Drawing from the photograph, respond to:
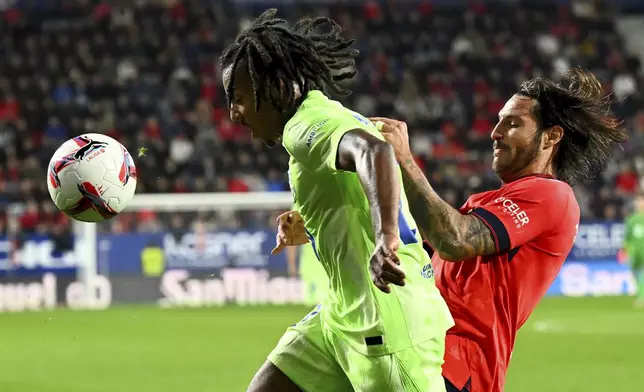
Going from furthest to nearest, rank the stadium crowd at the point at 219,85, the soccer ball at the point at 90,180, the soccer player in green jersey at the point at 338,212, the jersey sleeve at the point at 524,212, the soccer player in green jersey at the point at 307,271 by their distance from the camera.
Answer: the stadium crowd at the point at 219,85 < the soccer player in green jersey at the point at 307,271 < the soccer ball at the point at 90,180 < the jersey sleeve at the point at 524,212 < the soccer player in green jersey at the point at 338,212

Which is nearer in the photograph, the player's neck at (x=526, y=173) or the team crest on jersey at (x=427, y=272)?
the team crest on jersey at (x=427, y=272)

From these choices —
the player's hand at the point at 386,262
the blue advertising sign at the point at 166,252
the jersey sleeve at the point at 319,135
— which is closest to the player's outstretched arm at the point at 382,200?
the player's hand at the point at 386,262

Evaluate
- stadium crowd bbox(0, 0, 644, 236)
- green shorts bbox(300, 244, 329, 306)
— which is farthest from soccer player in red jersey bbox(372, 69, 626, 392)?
stadium crowd bbox(0, 0, 644, 236)

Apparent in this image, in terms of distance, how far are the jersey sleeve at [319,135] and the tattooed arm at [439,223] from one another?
49 cm

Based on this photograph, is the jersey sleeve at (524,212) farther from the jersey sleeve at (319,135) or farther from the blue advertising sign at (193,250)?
the blue advertising sign at (193,250)

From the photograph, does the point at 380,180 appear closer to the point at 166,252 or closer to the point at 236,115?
the point at 236,115

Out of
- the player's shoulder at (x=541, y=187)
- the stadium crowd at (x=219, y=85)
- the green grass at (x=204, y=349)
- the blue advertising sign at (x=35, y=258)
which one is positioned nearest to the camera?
the player's shoulder at (x=541, y=187)

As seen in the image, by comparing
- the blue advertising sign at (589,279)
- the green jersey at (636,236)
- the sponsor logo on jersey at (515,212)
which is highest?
the sponsor logo on jersey at (515,212)

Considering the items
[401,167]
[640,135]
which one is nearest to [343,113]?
[401,167]

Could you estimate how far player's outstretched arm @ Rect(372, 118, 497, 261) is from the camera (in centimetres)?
400

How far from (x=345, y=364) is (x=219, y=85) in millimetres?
20907

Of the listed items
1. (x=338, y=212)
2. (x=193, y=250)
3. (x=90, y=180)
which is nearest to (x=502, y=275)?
(x=338, y=212)

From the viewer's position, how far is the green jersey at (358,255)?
3682 millimetres

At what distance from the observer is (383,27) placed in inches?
1069
